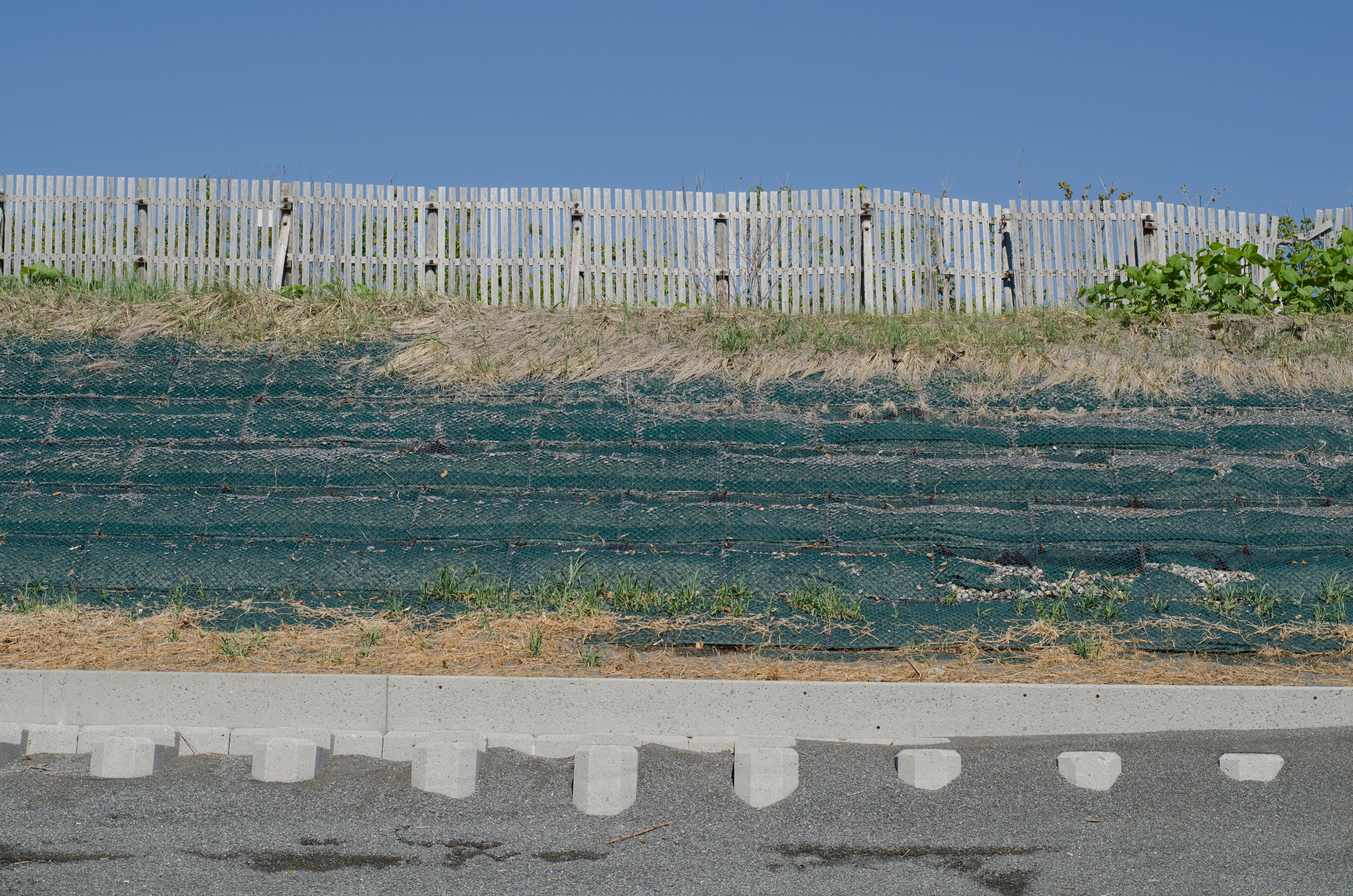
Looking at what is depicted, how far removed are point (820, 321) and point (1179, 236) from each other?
249 inches

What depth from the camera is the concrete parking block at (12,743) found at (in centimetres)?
466

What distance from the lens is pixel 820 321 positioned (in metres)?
10.8

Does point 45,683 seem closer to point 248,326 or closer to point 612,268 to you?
point 248,326

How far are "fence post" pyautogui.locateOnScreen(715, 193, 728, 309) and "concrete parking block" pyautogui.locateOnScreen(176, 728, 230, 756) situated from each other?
9.46 metres

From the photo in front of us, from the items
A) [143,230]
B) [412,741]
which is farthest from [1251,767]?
[143,230]

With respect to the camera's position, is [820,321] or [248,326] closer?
[248,326]

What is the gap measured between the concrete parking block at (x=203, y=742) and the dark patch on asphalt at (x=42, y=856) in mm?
Answer: 912

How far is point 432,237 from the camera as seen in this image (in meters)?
13.8

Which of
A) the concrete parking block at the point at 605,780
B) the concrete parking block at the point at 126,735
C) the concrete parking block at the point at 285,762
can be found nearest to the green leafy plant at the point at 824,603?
the concrete parking block at the point at 605,780

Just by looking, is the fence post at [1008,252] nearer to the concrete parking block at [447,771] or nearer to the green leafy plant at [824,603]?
the green leafy plant at [824,603]

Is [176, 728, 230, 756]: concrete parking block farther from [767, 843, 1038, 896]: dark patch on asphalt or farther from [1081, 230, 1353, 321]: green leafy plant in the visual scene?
[1081, 230, 1353, 321]: green leafy plant

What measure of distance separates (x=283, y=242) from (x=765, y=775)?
10915 millimetres

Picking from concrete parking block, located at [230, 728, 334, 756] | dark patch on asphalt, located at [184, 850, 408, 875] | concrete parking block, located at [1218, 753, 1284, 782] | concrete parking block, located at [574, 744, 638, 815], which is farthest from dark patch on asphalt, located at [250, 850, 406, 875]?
concrete parking block, located at [1218, 753, 1284, 782]

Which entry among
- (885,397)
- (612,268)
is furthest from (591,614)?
(612,268)
